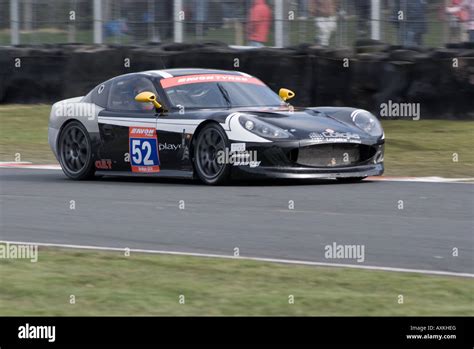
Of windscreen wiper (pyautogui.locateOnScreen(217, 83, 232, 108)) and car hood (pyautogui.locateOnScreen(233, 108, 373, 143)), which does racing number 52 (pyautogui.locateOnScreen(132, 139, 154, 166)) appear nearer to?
windscreen wiper (pyautogui.locateOnScreen(217, 83, 232, 108))

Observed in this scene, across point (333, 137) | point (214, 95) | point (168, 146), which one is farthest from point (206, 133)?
point (333, 137)

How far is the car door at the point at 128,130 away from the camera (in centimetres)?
1187

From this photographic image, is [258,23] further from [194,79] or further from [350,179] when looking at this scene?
[350,179]

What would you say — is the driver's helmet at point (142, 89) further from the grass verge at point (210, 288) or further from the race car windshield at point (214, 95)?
the grass verge at point (210, 288)

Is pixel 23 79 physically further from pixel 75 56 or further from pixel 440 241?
pixel 440 241

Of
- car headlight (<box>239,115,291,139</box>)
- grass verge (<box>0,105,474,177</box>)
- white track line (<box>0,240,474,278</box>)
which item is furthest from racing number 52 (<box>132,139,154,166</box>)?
white track line (<box>0,240,474,278</box>)

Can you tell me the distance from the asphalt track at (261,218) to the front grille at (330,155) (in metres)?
0.24

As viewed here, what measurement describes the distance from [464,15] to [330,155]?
622cm

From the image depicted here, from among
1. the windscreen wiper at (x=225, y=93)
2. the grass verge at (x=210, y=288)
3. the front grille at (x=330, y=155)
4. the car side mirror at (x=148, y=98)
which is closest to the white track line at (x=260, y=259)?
the grass verge at (x=210, y=288)

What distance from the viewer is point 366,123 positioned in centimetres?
1163

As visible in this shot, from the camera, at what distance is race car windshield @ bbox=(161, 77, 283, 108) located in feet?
38.9

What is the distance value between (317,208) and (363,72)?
7.20m

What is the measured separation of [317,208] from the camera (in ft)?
31.3
